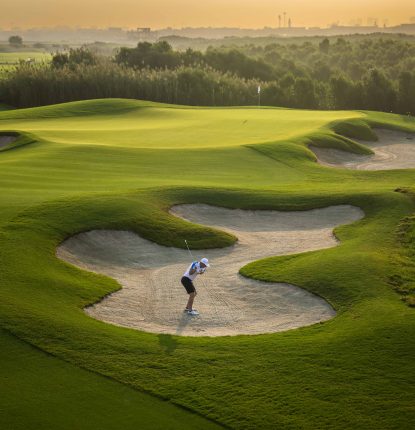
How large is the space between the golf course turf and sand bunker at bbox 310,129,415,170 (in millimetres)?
3060

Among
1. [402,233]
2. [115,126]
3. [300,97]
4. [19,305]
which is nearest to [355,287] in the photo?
[402,233]

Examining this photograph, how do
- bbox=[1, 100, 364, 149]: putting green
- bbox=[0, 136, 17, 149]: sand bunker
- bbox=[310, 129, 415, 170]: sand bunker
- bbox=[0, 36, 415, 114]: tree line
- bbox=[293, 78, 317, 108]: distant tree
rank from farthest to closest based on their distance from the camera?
bbox=[293, 78, 317, 108]: distant tree → bbox=[0, 36, 415, 114]: tree line → bbox=[310, 129, 415, 170]: sand bunker → bbox=[1, 100, 364, 149]: putting green → bbox=[0, 136, 17, 149]: sand bunker

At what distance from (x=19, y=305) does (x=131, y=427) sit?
22.1 ft

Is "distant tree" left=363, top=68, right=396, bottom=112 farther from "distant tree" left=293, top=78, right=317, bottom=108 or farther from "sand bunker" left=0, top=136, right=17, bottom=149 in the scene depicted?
"sand bunker" left=0, top=136, right=17, bottom=149

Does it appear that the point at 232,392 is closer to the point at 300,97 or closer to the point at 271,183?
the point at 271,183

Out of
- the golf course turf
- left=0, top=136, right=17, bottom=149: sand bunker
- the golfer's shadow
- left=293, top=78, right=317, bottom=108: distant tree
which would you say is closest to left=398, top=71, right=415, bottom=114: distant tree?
left=293, top=78, right=317, bottom=108: distant tree

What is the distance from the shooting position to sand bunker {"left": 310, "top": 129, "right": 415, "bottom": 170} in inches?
1992

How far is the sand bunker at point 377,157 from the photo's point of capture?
50.6 m

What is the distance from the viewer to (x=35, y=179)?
3509cm

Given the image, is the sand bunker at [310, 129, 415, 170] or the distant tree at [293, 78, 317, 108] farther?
the distant tree at [293, 78, 317, 108]

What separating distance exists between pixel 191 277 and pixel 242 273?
4408 mm

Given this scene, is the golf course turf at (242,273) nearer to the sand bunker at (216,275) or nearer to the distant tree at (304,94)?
the sand bunker at (216,275)

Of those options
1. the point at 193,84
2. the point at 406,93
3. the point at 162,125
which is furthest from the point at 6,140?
the point at 406,93

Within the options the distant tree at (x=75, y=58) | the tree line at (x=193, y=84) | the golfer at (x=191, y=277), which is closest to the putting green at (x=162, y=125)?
the tree line at (x=193, y=84)
